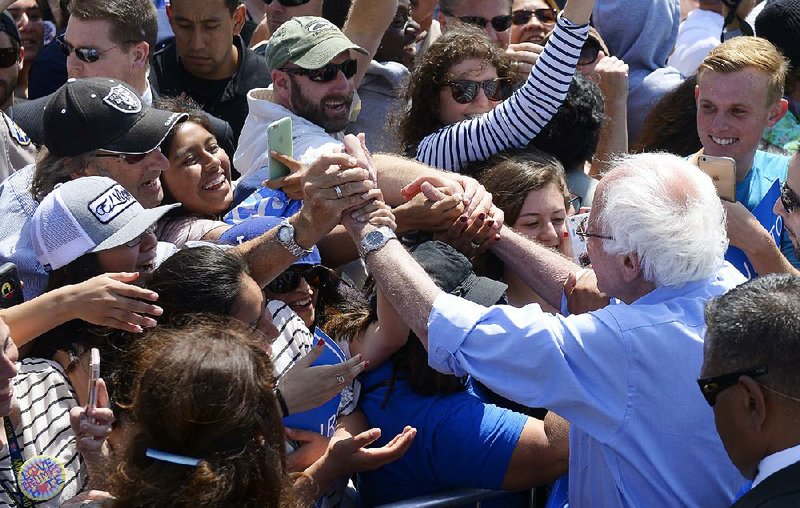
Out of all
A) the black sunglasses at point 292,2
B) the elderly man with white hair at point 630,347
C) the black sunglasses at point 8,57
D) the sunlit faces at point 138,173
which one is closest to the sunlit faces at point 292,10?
the black sunglasses at point 292,2

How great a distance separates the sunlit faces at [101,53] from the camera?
500 cm

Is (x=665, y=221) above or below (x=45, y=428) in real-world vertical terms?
above

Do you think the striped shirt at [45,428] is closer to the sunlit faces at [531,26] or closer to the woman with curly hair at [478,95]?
the woman with curly hair at [478,95]

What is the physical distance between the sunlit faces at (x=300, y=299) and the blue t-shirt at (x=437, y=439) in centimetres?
38

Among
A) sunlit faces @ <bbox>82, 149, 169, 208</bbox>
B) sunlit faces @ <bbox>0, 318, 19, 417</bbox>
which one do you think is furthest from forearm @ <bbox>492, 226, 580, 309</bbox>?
sunlit faces @ <bbox>0, 318, 19, 417</bbox>

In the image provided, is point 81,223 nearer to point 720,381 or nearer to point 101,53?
point 720,381

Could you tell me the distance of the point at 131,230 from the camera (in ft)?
10.7

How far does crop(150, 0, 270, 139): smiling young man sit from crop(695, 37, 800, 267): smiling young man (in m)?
2.44

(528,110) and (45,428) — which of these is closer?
(45,428)

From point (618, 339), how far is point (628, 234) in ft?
1.03

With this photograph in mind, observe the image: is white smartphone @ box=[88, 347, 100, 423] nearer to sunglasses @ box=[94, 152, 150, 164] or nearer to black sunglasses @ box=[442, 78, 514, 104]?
sunglasses @ box=[94, 152, 150, 164]

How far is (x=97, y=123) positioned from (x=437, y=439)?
170 cm

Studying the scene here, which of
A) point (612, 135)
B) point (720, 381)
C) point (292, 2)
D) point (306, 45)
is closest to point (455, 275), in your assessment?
point (720, 381)

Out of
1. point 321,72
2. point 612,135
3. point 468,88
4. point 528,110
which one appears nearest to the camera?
point 528,110
